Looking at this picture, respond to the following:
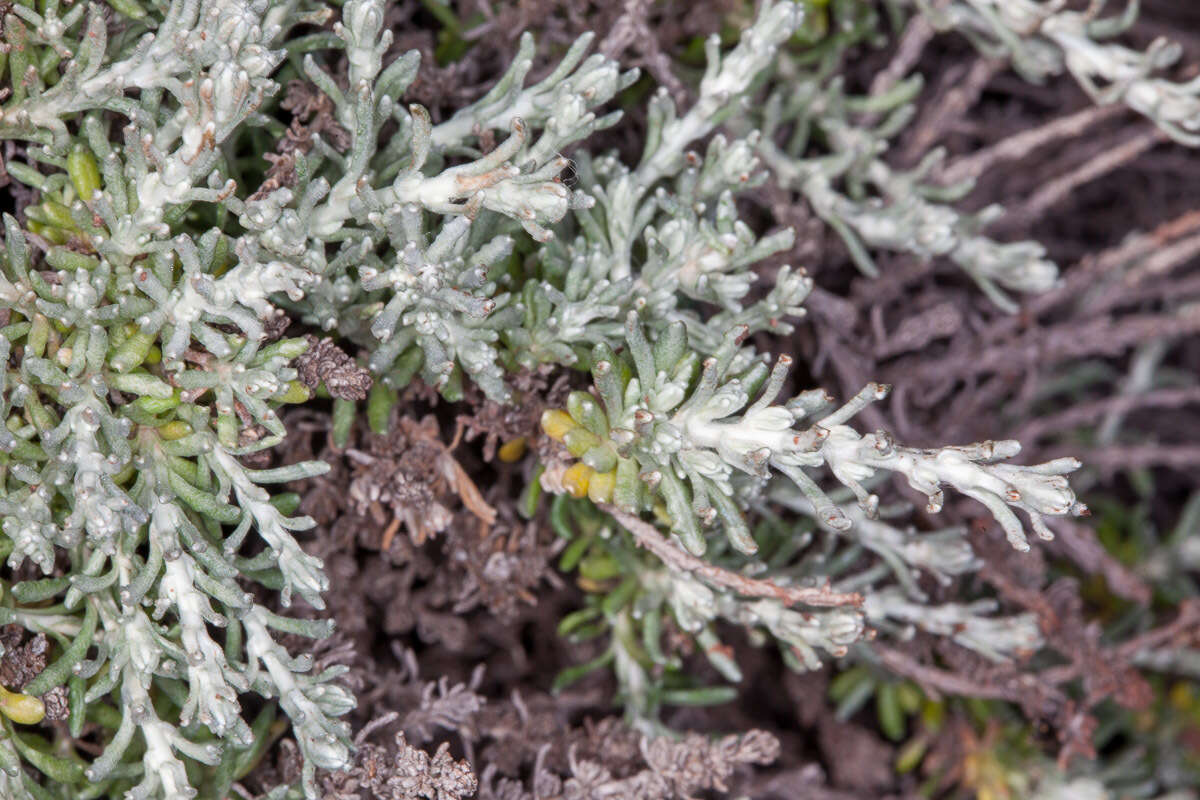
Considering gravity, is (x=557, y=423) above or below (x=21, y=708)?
above

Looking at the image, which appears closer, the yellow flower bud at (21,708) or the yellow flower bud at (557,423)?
the yellow flower bud at (21,708)

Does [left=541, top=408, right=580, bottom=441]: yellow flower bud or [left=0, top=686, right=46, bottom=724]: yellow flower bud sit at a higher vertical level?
[left=541, top=408, right=580, bottom=441]: yellow flower bud

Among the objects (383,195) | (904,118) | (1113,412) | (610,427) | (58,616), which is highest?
(383,195)

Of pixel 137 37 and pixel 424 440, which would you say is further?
pixel 424 440

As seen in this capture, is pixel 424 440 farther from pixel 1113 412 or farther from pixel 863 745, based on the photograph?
pixel 1113 412

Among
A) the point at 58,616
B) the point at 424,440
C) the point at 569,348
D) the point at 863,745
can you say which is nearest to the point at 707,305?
the point at 569,348

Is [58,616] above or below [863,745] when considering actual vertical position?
above

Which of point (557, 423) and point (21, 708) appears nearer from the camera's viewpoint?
point (21, 708)

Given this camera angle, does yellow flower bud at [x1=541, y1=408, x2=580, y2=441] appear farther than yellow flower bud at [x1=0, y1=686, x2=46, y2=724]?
Yes

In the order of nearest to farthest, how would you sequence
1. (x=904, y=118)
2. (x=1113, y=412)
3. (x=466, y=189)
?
(x=466, y=189) < (x=904, y=118) < (x=1113, y=412)

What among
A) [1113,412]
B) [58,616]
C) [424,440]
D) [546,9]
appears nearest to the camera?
[58,616]

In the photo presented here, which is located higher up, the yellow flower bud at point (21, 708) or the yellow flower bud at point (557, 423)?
the yellow flower bud at point (557, 423)
